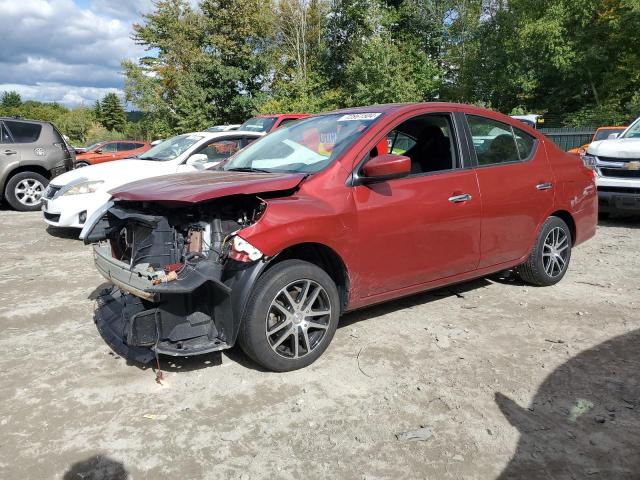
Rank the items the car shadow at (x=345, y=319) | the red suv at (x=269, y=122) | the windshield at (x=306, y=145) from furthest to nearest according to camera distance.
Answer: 1. the red suv at (x=269, y=122)
2. the windshield at (x=306, y=145)
3. the car shadow at (x=345, y=319)

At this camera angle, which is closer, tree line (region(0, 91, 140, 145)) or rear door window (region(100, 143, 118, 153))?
rear door window (region(100, 143, 118, 153))

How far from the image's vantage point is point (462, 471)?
2.44 metres

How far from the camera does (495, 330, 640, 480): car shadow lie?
2.46 metres

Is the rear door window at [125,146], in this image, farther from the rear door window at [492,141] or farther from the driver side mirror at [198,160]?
the rear door window at [492,141]

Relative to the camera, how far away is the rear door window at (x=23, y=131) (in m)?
10.4

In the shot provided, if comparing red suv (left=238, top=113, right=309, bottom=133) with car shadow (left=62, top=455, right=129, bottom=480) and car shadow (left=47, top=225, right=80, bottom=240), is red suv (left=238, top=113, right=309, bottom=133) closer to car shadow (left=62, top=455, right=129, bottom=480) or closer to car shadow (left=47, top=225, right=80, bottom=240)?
car shadow (left=47, top=225, right=80, bottom=240)

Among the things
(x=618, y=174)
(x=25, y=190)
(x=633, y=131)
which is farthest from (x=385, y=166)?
(x=25, y=190)

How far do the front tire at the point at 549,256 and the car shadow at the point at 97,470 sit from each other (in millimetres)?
3933

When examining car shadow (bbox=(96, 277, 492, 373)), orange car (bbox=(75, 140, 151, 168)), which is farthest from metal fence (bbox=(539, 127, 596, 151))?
car shadow (bbox=(96, 277, 492, 373))

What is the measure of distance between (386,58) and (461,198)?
21.6 meters

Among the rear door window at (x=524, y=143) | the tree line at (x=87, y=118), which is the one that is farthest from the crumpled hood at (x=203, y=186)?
the tree line at (x=87, y=118)

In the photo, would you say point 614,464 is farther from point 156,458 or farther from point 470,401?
point 156,458

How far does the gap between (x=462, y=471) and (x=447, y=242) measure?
1963mm

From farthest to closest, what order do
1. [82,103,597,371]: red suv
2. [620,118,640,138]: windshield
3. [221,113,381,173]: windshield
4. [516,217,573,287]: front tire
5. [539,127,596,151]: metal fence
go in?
1. [539,127,596,151]: metal fence
2. [620,118,640,138]: windshield
3. [516,217,573,287]: front tire
4. [221,113,381,173]: windshield
5. [82,103,597,371]: red suv
